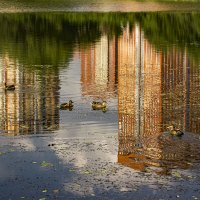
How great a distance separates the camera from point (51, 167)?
30094 mm

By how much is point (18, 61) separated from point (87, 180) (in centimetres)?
4255

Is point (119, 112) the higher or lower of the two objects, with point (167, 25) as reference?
lower

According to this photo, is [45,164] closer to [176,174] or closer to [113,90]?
[176,174]

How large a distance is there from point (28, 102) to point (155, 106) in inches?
357

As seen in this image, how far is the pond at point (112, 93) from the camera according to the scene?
111ft

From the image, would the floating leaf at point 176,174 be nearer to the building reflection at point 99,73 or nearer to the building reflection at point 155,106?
the building reflection at point 155,106

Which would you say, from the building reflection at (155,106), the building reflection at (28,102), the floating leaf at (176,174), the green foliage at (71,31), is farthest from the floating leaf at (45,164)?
the green foliage at (71,31)

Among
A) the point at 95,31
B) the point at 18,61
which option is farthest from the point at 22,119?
the point at 95,31

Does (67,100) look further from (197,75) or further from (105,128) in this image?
(197,75)

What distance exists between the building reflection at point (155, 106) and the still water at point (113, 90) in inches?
2.0

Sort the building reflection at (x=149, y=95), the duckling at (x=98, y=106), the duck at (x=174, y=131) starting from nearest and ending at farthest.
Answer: the building reflection at (x=149, y=95) < the duck at (x=174, y=131) < the duckling at (x=98, y=106)

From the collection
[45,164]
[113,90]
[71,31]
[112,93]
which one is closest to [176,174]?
[45,164]

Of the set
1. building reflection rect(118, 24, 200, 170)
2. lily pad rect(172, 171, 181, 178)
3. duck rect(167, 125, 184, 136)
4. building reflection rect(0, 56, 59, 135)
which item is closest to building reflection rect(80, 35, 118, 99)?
building reflection rect(118, 24, 200, 170)

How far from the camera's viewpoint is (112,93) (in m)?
50.3
